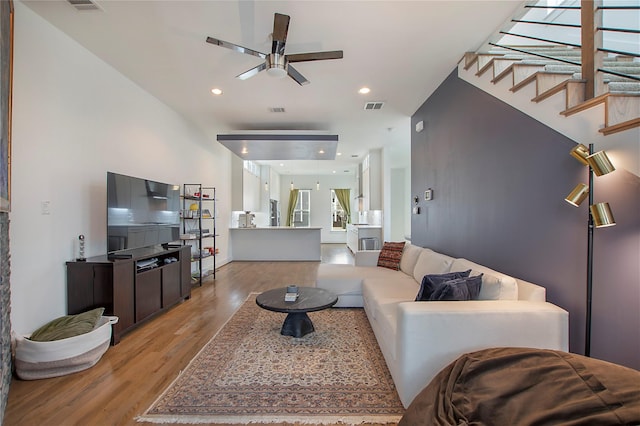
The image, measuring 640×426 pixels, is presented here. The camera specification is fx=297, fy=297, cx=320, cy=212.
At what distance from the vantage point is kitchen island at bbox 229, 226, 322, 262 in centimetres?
783

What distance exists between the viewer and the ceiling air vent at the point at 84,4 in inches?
93.0

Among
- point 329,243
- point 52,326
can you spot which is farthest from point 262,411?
point 329,243

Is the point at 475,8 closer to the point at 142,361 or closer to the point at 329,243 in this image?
the point at 142,361

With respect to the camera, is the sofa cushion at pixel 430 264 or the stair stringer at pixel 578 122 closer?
the stair stringer at pixel 578 122

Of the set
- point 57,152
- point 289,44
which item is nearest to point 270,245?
point 57,152

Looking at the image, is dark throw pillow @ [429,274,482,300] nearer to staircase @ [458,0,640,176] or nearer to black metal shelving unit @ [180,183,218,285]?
staircase @ [458,0,640,176]

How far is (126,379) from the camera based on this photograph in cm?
222

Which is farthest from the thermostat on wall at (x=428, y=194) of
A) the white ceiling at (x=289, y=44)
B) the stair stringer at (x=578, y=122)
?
the stair stringer at (x=578, y=122)

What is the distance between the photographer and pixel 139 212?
11.3ft

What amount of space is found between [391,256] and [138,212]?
3.27m

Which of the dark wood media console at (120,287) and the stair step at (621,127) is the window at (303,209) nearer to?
the dark wood media console at (120,287)

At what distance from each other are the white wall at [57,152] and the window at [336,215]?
30.0 feet

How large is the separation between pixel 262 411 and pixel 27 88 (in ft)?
10.2

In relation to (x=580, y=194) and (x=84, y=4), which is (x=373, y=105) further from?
(x=84, y=4)
